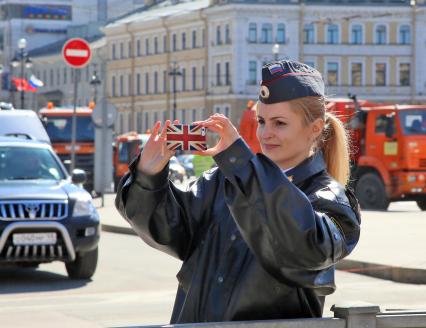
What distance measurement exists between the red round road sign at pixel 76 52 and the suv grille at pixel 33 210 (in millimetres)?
14167

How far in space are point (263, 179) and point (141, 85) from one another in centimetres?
11906

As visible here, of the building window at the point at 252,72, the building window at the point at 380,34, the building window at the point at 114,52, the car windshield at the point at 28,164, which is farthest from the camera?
the building window at the point at 114,52

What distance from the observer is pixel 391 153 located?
30891 millimetres

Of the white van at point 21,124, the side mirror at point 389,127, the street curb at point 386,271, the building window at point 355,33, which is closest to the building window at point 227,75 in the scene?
the building window at point 355,33

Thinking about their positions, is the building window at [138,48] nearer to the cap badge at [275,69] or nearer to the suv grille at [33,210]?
the suv grille at [33,210]

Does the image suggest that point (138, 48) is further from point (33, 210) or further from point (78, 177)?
point (33, 210)

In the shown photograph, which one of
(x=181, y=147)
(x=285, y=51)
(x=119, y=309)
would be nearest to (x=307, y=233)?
(x=181, y=147)

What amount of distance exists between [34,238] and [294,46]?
9484cm

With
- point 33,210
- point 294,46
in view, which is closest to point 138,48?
point 294,46

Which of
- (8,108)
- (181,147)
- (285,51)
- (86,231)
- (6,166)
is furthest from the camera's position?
(285,51)

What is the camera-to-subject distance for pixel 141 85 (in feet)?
400

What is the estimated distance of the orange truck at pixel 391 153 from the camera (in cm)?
3084

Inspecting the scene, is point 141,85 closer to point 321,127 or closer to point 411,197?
point 411,197

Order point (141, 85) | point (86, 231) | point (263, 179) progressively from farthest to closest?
point (141, 85), point (86, 231), point (263, 179)
